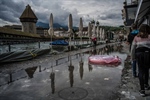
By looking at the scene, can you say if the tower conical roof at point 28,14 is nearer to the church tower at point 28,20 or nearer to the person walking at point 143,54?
the church tower at point 28,20

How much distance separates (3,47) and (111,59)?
7887mm

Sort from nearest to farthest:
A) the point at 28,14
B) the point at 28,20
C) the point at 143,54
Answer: the point at 143,54 < the point at 28,20 < the point at 28,14

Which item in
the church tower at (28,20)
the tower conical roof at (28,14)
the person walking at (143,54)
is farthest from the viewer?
the tower conical roof at (28,14)

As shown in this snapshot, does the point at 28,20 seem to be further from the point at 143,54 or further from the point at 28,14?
the point at 143,54

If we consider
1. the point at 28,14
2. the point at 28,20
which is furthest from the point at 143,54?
the point at 28,14

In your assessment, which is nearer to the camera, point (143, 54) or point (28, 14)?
point (143, 54)

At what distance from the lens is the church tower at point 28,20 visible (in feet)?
177

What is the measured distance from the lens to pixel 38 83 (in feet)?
17.3

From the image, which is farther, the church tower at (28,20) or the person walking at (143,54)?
the church tower at (28,20)

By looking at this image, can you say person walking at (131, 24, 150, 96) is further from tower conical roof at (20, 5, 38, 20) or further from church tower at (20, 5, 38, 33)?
tower conical roof at (20, 5, 38, 20)

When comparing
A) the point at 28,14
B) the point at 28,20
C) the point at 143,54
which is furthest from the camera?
the point at 28,14

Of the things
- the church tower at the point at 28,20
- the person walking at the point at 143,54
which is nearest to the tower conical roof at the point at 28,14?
the church tower at the point at 28,20

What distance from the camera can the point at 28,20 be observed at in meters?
55.9

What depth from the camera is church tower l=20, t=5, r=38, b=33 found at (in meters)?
54.1
